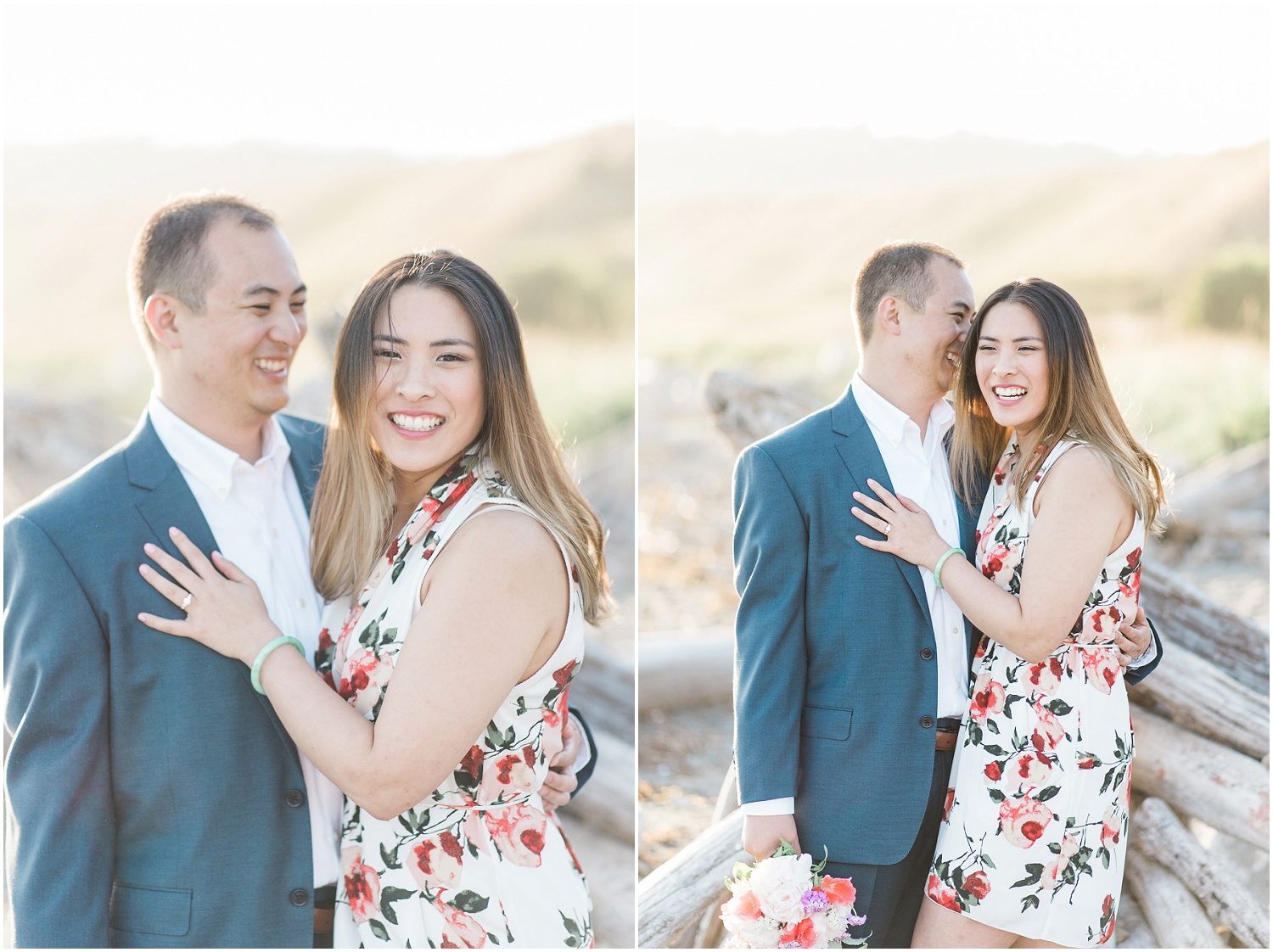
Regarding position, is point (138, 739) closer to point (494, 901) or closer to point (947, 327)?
point (494, 901)

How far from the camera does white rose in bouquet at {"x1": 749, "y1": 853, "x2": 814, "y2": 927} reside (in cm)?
262

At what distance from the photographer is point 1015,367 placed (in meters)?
2.82

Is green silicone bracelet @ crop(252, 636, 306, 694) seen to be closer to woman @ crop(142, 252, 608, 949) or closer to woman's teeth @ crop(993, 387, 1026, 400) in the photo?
woman @ crop(142, 252, 608, 949)

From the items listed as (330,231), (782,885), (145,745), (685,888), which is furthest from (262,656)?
(330,231)

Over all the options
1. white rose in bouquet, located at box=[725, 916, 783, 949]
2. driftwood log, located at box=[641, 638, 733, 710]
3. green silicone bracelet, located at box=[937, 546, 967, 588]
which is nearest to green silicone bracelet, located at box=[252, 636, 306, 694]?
white rose in bouquet, located at box=[725, 916, 783, 949]

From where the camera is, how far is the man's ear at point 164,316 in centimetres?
286

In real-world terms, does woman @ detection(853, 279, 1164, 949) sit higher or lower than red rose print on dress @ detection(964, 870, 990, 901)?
higher

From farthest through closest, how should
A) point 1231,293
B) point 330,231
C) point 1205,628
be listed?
point 330,231 < point 1231,293 < point 1205,628

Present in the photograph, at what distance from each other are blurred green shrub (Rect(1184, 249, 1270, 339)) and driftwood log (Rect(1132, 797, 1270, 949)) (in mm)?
11767

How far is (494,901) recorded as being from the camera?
7.79 ft

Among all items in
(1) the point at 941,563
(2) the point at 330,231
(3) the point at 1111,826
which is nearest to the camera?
(1) the point at 941,563

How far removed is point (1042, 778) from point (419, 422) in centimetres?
195

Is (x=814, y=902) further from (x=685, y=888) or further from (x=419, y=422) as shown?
(x=419, y=422)

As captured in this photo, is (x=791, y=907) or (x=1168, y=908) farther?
(x=1168, y=908)
